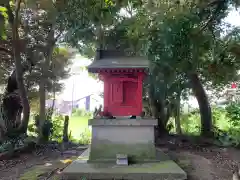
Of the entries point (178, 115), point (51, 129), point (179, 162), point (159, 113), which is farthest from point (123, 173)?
point (178, 115)

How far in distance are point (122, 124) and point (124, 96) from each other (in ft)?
1.93

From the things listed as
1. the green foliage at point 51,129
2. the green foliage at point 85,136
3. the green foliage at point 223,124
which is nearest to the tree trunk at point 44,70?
the green foliage at point 51,129

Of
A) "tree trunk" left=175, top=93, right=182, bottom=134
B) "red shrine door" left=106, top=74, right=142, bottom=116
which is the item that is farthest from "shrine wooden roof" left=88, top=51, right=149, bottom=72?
"tree trunk" left=175, top=93, right=182, bottom=134

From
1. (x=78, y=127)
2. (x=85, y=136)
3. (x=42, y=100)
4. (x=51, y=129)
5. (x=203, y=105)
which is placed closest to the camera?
(x=42, y=100)

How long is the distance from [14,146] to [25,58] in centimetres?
271

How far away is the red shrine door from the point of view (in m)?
5.14

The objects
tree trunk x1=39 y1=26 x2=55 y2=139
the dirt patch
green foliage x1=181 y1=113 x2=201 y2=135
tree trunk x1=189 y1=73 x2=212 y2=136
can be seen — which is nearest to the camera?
the dirt patch

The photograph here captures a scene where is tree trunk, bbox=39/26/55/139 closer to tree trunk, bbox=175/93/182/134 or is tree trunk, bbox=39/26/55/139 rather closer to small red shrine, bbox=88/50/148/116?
small red shrine, bbox=88/50/148/116

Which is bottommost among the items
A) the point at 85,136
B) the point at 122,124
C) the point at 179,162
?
the point at 179,162

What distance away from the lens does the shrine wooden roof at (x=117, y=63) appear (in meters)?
4.86

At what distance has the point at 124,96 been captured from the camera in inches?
205

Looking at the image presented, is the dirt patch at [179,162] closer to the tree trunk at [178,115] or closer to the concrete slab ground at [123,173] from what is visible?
the concrete slab ground at [123,173]

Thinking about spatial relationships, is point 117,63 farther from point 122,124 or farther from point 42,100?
point 42,100

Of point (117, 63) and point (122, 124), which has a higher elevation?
point (117, 63)
